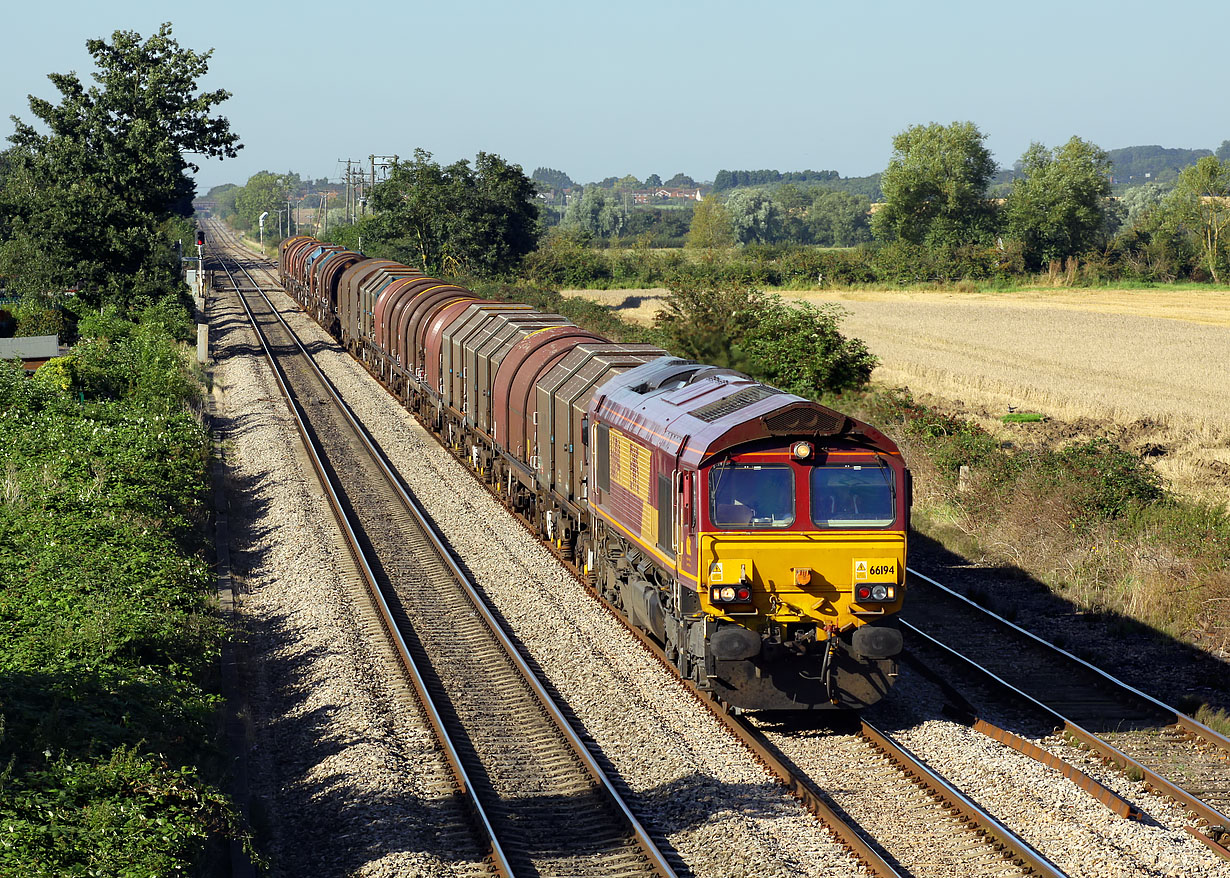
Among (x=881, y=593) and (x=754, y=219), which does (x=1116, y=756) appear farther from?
(x=754, y=219)

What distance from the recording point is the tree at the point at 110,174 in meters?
43.0

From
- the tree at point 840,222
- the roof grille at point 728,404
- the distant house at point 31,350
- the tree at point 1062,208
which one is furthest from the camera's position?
the tree at point 840,222

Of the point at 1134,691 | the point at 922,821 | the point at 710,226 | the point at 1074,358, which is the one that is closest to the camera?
the point at 922,821

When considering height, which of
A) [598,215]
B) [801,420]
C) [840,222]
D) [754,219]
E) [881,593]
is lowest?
[881,593]

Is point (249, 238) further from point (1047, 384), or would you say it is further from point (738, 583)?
point (738, 583)

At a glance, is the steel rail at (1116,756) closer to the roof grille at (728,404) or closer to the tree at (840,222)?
the roof grille at (728,404)

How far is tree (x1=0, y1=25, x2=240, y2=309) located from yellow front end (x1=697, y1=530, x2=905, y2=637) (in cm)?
3789

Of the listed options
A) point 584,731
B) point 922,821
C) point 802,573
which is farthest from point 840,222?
point 922,821

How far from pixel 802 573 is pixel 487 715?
163 inches

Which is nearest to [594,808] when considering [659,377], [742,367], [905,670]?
[905,670]

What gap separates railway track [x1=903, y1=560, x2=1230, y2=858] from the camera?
11.6 m

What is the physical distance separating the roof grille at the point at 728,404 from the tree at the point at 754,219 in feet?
472

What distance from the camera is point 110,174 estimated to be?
143ft

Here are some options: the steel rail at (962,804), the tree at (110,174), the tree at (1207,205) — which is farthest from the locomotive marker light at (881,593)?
the tree at (1207,205)
